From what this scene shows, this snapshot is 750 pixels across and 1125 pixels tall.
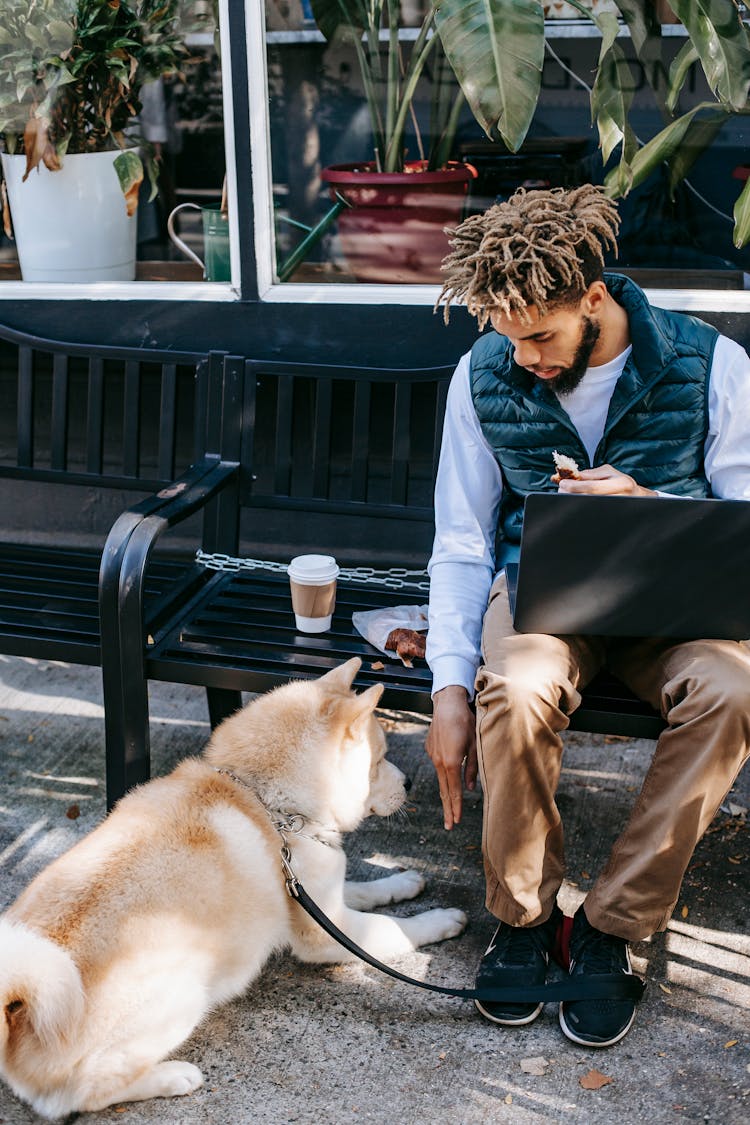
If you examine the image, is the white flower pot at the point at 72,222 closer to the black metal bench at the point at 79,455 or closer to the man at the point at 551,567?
the black metal bench at the point at 79,455

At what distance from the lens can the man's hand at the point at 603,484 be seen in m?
2.62

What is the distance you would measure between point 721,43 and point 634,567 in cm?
172

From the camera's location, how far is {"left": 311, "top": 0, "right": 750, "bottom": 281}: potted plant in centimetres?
310

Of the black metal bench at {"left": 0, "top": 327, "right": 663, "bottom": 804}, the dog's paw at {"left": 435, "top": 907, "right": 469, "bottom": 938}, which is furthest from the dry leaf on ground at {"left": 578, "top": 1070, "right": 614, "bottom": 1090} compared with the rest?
the black metal bench at {"left": 0, "top": 327, "right": 663, "bottom": 804}

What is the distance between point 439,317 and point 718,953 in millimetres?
2252

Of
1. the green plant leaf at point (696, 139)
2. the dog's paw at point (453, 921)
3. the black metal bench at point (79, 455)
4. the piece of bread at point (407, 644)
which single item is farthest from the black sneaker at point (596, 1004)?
the green plant leaf at point (696, 139)

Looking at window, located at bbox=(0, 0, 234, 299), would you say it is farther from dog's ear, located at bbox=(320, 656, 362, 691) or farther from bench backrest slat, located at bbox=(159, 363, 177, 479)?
dog's ear, located at bbox=(320, 656, 362, 691)

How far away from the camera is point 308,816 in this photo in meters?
2.70

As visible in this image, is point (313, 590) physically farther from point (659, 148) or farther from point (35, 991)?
point (659, 148)

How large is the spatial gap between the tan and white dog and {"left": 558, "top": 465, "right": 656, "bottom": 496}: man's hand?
69 centimetres

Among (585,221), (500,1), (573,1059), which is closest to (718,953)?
(573,1059)

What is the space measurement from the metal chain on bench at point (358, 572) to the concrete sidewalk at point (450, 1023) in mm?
649

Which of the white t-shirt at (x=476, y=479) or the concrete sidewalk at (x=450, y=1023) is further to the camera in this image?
the white t-shirt at (x=476, y=479)

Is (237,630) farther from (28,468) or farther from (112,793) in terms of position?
(28,468)
